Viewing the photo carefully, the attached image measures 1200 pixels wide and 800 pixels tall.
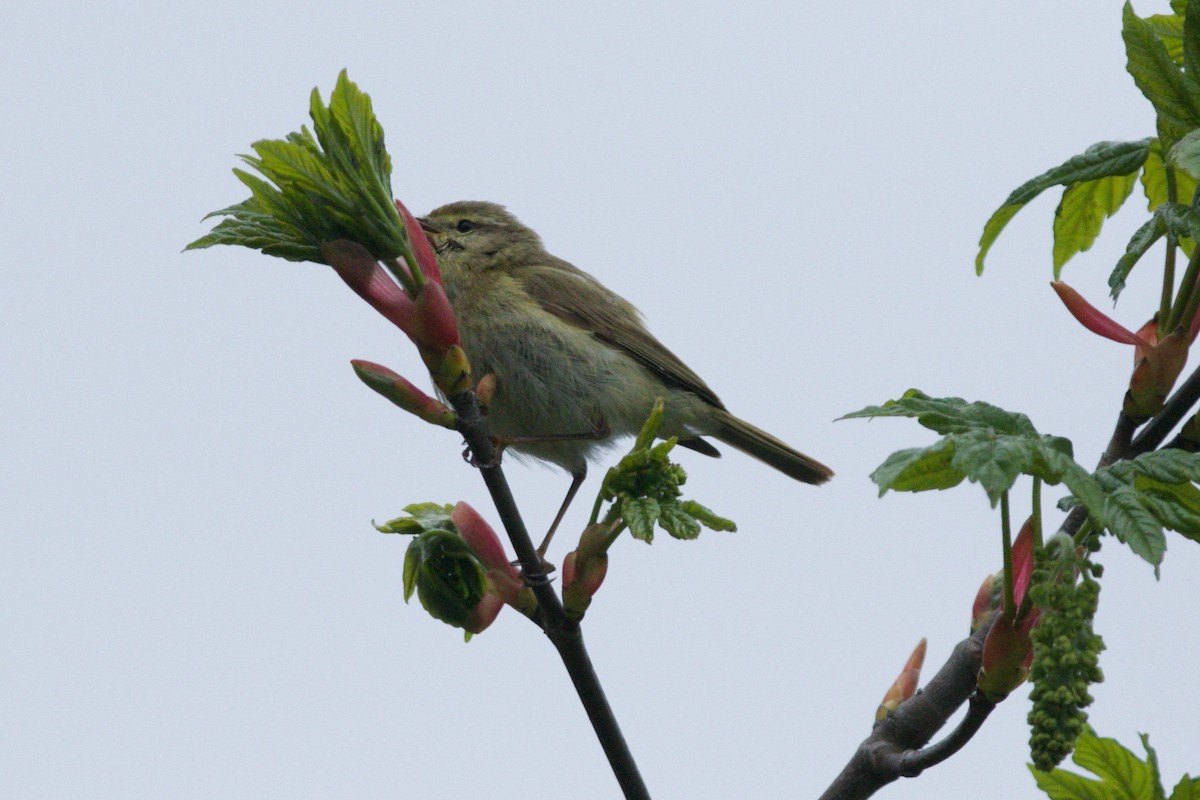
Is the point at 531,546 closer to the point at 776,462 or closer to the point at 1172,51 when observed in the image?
the point at 1172,51

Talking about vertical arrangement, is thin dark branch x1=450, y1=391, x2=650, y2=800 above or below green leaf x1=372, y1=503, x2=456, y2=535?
below

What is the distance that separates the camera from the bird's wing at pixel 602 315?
5094mm

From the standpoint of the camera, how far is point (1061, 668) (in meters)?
1.53

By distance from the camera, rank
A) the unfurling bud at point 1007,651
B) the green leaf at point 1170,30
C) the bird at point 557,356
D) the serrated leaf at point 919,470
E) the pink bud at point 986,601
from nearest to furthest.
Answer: the serrated leaf at point 919,470 < the unfurling bud at point 1007,651 < the green leaf at point 1170,30 < the pink bud at point 986,601 < the bird at point 557,356

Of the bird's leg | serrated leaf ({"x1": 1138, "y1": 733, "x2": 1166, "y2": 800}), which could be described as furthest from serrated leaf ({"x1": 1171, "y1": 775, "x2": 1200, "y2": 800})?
the bird's leg

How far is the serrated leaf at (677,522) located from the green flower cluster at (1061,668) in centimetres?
51

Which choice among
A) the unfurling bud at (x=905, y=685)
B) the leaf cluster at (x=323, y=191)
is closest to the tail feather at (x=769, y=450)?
the unfurling bud at (x=905, y=685)

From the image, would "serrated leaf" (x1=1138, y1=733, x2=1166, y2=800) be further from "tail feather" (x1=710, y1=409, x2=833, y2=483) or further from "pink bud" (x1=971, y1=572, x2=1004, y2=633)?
"tail feather" (x1=710, y1=409, x2=833, y2=483)

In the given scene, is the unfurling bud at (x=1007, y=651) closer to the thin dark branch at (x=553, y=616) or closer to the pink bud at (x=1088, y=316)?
the pink bud at (x=1088, y=316)

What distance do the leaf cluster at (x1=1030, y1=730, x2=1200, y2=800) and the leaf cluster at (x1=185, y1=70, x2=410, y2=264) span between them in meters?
1.24

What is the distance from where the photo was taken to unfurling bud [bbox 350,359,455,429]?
7.13ft

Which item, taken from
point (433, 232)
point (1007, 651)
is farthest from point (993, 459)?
point (433, 232)

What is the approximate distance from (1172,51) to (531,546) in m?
1.32

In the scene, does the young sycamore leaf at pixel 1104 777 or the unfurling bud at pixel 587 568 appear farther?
the unfurling bud at pixel 587 568
